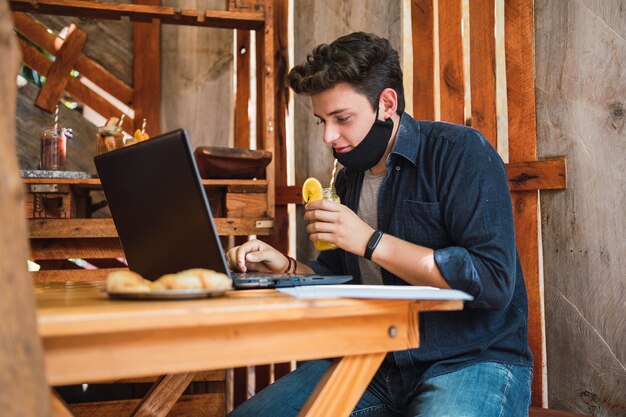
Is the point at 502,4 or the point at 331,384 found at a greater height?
the point at 502,4

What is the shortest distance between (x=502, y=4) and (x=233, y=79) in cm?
211

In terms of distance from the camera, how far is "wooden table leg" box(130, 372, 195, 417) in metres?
1.76

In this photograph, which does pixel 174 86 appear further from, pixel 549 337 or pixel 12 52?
pixel 12 52

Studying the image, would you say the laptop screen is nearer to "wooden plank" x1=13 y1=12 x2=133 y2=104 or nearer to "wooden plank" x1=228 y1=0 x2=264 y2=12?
"wooden plank" x1=228 y1=0 x2=264 y2=12

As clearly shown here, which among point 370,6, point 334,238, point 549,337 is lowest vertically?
point 549,337

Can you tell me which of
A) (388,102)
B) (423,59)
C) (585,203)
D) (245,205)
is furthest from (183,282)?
(245,205)

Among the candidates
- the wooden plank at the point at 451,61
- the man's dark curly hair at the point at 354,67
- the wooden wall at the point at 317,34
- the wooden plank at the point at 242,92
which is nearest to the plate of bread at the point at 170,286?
the man's dark curly hair at the point at 354,67

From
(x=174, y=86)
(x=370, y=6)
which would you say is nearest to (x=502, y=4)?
(x=370, y=6)

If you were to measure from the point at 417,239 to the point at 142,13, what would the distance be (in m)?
2.18

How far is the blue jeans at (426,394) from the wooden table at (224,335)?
34 cm

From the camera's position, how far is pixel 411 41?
289 cm

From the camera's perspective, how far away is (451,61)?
2.69 m

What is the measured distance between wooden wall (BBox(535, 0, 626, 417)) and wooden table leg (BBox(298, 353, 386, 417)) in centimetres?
131

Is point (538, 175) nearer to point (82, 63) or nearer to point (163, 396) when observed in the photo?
point (163, 396)
